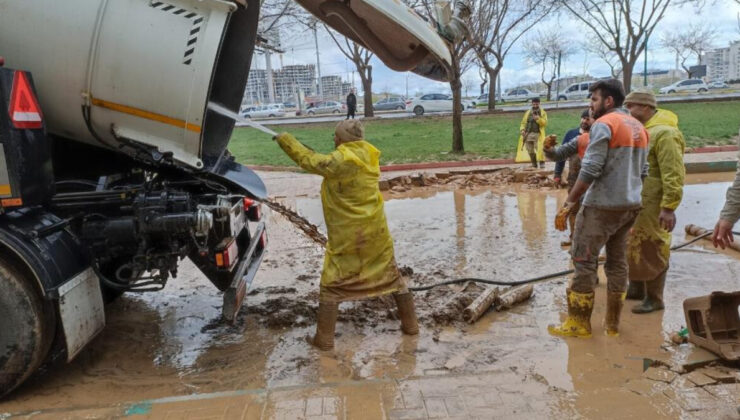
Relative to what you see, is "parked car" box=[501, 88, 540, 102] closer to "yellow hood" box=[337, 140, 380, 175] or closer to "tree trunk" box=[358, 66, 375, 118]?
"tree trunk" box=[358, 66, 375, 118]

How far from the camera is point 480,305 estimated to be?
15.9 feet

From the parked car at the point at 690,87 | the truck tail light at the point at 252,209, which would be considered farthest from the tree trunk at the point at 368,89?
the parked car at the point at 690,87

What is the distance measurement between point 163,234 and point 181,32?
1352mm

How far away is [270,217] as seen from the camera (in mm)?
9117

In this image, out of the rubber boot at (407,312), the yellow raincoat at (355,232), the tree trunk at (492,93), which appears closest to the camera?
the yellow raincoat at (355,232)

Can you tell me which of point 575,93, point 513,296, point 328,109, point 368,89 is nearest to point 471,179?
point 513,296

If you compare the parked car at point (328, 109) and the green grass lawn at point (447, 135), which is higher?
the parked car at point (328, 109)

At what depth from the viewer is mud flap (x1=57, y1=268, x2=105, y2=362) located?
3.67 metres

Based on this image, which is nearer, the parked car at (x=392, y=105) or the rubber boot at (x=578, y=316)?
the rubber boot at (x=578, y=316)

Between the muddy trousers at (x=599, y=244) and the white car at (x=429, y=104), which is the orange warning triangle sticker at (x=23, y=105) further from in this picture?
the white car at (x=429, y=104)

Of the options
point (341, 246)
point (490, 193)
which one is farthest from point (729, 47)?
point (341, 246)

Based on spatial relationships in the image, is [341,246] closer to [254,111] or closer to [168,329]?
[168,329]

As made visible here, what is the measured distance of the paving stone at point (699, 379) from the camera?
3.57m

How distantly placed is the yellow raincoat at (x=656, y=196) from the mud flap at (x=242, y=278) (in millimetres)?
3256
